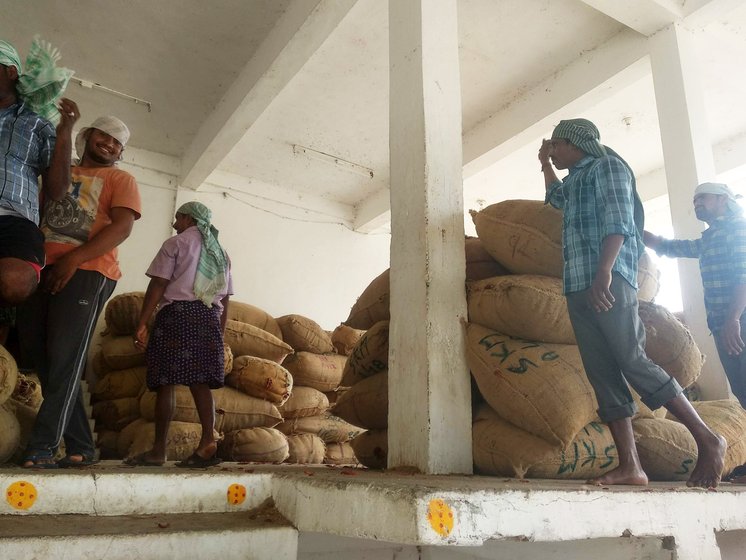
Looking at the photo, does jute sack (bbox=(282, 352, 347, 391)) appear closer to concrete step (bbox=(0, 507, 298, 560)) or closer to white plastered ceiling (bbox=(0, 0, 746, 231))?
white plastered ceiling (bbox=(0, 0, 746, 231))

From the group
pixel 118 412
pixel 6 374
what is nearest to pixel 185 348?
pixel 6 374

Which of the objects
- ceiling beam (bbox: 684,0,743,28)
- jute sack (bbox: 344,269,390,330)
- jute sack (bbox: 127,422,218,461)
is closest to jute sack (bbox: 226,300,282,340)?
jute sack (bbox: 127,422,218,461)

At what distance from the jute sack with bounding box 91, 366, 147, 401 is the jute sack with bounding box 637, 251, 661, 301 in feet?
11.6

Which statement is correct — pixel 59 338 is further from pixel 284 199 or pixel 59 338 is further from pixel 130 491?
pixel 284 199

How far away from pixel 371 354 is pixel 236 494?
968 millimetres

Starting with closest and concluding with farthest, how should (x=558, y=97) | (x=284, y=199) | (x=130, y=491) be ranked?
(x=130, y=491) → (x=558, y=97) → (x=284, y=199)

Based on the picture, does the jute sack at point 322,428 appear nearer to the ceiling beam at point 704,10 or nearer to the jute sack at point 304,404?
the jute sack at point 304,404

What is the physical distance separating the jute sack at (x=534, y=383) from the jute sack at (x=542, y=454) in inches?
1.7

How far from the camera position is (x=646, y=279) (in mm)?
2523

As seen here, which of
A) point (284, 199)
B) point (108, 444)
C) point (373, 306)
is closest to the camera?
point (373, 306)

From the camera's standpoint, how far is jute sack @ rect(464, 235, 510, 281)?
104 inches

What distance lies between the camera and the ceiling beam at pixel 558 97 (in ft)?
14.2

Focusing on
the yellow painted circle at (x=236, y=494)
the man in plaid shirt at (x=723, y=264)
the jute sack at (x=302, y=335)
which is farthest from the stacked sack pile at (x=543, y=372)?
the jute sack at (x=302, y=335)

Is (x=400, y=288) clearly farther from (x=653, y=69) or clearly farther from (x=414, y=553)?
(x=653, y=69)
